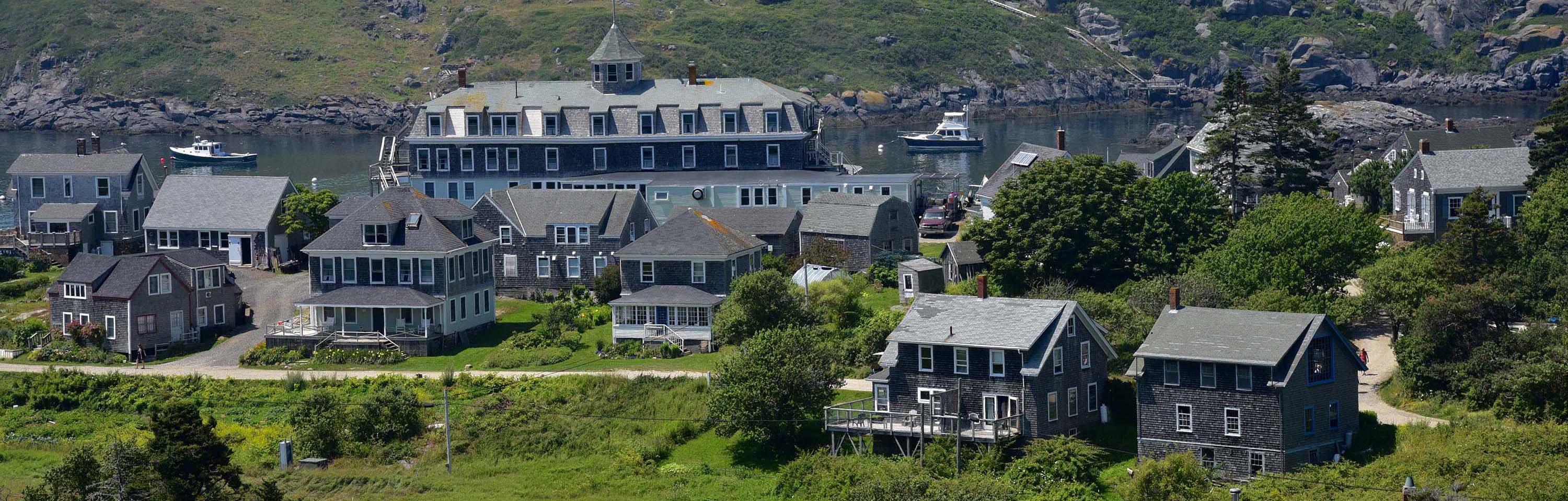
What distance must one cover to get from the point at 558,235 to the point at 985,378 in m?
29.0

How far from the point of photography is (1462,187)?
79.9m

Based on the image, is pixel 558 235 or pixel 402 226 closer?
pixel 402 226

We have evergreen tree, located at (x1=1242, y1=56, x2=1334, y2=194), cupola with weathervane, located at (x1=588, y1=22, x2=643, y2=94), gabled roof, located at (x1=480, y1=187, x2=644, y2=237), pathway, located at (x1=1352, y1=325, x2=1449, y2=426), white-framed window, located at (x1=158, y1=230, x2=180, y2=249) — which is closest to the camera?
pathway, located at (x1=1352, y1=325, x2=1449, y2=426)

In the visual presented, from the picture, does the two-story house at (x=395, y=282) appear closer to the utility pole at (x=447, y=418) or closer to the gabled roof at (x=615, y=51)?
the utility pole at (x=447, y=418)

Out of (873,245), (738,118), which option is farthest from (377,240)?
(738,118)

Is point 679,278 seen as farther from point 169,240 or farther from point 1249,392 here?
point 169,240

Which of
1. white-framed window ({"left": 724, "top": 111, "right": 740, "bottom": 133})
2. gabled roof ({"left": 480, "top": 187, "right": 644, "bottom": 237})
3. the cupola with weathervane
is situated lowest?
gabled roof ({"left": 480, "top": 187, "right": 644, "bottom": 237})

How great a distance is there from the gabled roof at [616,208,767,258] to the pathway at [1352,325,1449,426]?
23.1m

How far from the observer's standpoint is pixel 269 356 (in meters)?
69.9

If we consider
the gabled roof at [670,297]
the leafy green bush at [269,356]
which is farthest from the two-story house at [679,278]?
the leafy green bush at [269,356]

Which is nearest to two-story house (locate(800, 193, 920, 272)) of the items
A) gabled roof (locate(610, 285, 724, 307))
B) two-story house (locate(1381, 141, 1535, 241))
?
gabled roof (locate(610, 285, 724, 307))

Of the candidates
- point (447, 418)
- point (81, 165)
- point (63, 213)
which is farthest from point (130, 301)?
point (81, 165)

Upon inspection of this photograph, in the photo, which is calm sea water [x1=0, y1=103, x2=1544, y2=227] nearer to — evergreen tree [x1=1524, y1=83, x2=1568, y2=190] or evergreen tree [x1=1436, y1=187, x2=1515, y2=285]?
evergreen tree [x1=1524, y1=83, x2=1568, y2=190]

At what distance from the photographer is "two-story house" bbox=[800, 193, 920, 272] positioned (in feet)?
269
